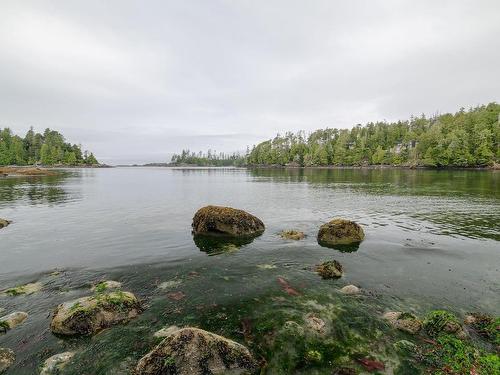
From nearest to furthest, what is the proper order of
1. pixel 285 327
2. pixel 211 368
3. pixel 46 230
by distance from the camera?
pixel 211 368 < pixel 285 327 < pixel 46 230

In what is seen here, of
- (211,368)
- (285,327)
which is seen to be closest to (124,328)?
(211,368)

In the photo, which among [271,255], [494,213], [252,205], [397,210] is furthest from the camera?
[252,205]

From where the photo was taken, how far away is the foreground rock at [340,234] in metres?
21.6

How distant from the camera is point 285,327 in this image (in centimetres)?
1034

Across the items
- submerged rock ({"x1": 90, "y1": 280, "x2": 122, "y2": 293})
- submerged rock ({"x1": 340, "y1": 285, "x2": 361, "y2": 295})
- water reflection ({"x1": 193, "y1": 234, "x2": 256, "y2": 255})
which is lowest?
submerged rock ({"x1": 340, "y1": 285, "x2": 361, "y2": 295})

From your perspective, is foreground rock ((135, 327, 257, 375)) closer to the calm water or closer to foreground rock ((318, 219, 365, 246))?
the calm water

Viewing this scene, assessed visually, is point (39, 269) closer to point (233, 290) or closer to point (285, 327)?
point (233, 290)

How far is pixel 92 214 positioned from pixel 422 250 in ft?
107

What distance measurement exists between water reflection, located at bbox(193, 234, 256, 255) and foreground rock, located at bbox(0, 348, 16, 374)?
437 inches

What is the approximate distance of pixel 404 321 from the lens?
1055 cm

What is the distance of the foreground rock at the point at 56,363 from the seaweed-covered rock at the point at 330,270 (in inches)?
443

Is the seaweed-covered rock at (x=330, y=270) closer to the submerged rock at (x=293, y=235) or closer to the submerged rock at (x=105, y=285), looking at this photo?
the submerged rock at (x=293, y=235)

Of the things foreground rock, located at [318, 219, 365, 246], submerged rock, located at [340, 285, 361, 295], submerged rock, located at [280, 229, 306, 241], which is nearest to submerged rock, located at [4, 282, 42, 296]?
submerged rock, located at [340, 285, 361, 295]

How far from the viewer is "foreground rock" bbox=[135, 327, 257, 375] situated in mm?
7863
